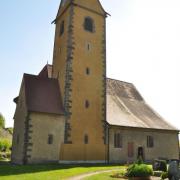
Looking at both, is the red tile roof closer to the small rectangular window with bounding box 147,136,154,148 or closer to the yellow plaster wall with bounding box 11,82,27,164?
the small rectangular window with bounding box 147,136,154,148

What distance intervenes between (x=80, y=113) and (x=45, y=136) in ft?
13.5

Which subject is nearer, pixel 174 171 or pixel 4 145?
pixel 174 171

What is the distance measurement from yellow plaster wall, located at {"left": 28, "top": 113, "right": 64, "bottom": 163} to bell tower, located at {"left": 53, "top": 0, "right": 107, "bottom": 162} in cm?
59

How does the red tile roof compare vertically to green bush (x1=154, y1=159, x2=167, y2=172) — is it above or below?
above

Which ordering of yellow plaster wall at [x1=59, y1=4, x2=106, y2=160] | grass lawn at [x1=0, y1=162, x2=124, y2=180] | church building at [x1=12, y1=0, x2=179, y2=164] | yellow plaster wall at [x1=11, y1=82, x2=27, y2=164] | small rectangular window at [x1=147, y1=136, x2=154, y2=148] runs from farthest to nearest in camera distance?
1. small rectangular window at [x1=147, y1=136, x2=154, y2=148]
2. yellow plaster wall at [x1=59, y1=4, x2=106, y2=160]
3. yellow plaster wall at [x1=11, y1=82, x2=27, y2=164]
4. church building at [x1=12, y1=0, x2=179, y2=164]
5. grass lawn at [x1=0, y1=162, x2=124, y2=180]

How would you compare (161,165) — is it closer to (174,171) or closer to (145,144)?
(174,171)

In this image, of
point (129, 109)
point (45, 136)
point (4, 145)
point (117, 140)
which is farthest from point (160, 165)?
point (4, 145)

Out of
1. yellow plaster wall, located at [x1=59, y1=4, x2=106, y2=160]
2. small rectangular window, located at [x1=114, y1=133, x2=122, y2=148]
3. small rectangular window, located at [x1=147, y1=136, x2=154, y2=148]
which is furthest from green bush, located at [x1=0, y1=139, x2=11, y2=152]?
small rectangular window, located at [x1=147, y1=136, x2=154, y2=148]

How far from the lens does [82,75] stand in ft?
88.1

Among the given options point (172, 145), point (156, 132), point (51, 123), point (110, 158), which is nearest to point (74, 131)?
point (51, 123)

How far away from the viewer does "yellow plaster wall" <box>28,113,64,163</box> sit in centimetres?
2286

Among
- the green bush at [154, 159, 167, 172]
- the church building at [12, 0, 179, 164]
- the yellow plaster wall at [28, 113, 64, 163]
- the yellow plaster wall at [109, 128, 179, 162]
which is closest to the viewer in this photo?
the green bush at [154, 159, 167, 172]

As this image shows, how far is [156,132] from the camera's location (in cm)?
3061

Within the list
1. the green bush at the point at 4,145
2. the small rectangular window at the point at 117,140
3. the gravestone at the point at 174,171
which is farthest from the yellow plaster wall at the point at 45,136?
the green bush at the point at 4,145
